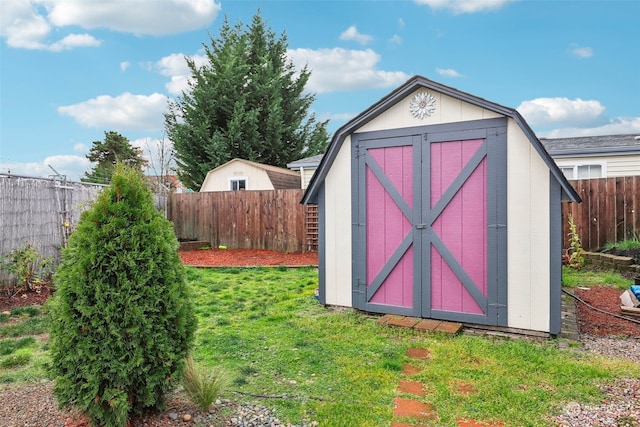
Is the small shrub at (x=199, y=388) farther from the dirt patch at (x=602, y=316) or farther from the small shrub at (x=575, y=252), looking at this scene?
the small shrub at (x=575, y=252)

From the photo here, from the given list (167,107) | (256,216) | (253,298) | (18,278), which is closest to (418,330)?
(253,298)

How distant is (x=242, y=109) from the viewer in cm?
2066

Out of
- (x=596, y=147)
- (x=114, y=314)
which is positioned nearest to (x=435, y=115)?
(x=114, y=314)

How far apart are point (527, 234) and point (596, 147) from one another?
7986 millimetres

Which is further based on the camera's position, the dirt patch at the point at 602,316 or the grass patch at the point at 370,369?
the dirt patch at the point at 602,316

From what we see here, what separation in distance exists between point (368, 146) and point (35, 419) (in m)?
4.29

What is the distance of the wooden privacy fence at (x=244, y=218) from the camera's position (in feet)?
40.6

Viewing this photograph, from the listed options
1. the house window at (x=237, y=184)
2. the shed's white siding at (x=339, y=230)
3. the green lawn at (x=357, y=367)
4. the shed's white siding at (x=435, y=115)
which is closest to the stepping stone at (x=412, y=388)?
the green lawn at (x=357, y=367)

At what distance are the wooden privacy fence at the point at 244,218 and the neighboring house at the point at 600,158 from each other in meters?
7.09

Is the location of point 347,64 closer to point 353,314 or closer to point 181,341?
point 353,314

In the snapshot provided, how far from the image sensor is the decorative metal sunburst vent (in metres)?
5.07

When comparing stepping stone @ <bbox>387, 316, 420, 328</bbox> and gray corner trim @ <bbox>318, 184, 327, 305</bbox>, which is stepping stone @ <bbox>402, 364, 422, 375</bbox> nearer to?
stepping stone @ <bbox>387, 316, 420, 328</bbox>

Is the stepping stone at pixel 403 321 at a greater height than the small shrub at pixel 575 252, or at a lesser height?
lesser

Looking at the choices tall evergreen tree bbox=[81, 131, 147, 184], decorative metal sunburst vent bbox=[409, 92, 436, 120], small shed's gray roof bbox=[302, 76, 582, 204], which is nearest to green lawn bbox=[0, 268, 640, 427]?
small shed's gray roof bbox=[302, 76, 582, 204]
